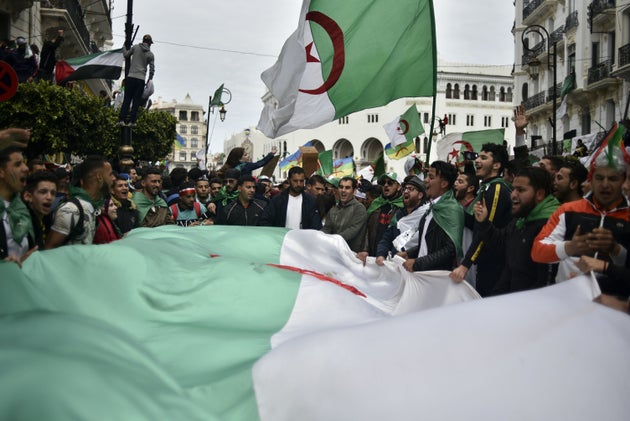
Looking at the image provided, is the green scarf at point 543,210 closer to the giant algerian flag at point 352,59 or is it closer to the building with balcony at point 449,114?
the giant algerian flag at point 352,59

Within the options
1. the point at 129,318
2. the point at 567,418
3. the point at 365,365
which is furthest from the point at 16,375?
Result: the point at 567,418

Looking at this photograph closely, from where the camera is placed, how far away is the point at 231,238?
6.60 metres

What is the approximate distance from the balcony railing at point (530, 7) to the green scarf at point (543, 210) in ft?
134

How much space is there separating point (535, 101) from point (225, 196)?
37520mm

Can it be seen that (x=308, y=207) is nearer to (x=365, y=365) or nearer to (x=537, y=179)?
(x=537, y=179)

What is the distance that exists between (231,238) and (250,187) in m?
2.51

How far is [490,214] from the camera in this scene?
619 centimetres

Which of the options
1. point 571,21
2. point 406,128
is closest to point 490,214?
point 406,128

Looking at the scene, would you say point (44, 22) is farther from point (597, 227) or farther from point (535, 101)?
point (535, 101)

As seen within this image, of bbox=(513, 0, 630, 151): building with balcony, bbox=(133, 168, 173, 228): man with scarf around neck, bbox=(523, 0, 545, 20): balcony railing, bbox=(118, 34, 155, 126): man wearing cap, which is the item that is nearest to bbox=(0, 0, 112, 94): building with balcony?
bbox=(118, 34, 155, 126): man wearing cap

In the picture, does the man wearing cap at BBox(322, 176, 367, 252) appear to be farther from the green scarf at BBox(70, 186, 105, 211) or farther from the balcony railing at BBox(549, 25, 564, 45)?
the balcony railing at BBox(549, 25, 564, 45)

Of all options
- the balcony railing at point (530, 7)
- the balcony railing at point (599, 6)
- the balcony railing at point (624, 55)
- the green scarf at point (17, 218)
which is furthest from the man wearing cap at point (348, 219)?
the balcony railing at point (530, 7)

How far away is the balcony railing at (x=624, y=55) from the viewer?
97.3ft

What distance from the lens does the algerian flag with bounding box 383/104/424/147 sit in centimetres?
1677
